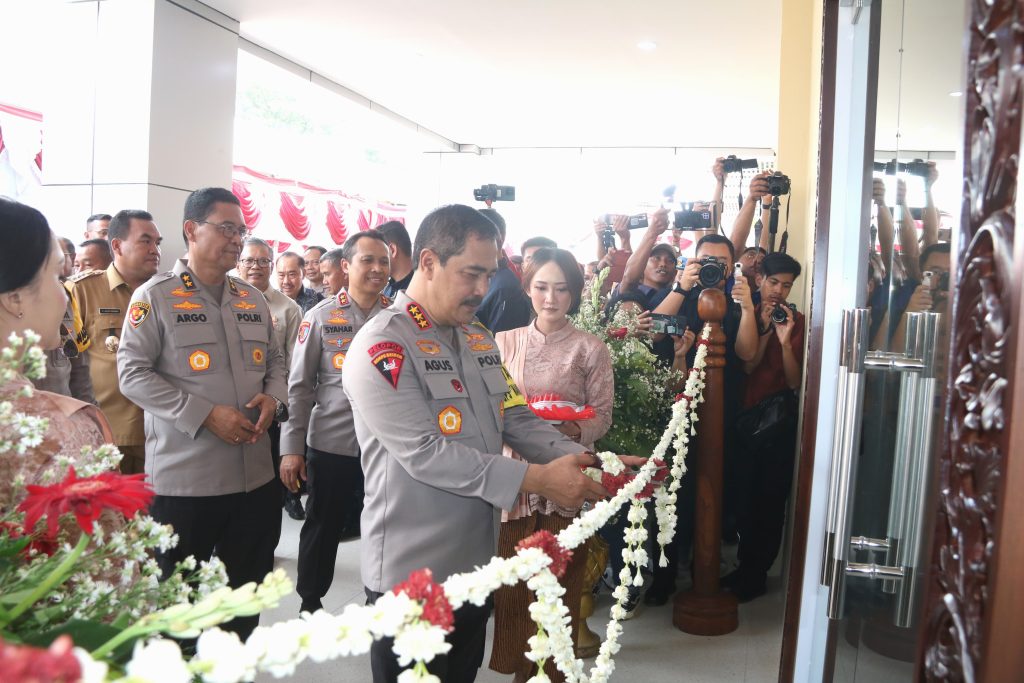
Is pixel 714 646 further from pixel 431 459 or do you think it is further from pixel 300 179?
pixel 300 179

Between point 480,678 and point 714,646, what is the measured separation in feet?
3.08

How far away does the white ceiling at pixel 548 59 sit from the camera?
700cm

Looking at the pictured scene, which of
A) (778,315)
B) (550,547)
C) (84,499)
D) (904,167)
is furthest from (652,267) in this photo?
(84,499)

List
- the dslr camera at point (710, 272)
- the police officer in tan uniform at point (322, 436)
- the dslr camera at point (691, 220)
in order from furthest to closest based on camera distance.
Result: the dslr camera at point (691, 220) → the dslr camera at point (710, 272) → the police officer in tan uniform at point (322, 436)

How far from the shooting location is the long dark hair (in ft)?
3.59

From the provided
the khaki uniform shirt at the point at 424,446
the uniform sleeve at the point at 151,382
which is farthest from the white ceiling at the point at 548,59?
the khaki uniform shirt at the point at 424,446

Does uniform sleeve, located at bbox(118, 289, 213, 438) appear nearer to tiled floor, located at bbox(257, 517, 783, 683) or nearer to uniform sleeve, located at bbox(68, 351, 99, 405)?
uniform sleeve, located at bbox(68, 351, 99, 405)

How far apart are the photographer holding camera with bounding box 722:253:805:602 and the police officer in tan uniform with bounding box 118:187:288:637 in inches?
77.7

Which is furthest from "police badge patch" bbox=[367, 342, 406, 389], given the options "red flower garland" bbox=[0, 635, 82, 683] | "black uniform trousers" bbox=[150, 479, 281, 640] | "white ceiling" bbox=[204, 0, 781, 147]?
"white ceiling" bbox=[204, 0, 781, 147]

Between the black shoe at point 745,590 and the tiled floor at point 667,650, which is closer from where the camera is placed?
the tiled floor at point 667,650

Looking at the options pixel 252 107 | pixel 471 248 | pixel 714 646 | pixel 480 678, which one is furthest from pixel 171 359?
pixel 252 107

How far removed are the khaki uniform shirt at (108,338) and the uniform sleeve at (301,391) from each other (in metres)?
0.62

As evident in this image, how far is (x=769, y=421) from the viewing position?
3.44 meters

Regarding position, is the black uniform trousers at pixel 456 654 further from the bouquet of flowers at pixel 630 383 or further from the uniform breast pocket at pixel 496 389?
the bouquet of flowers at pixel 630 383
